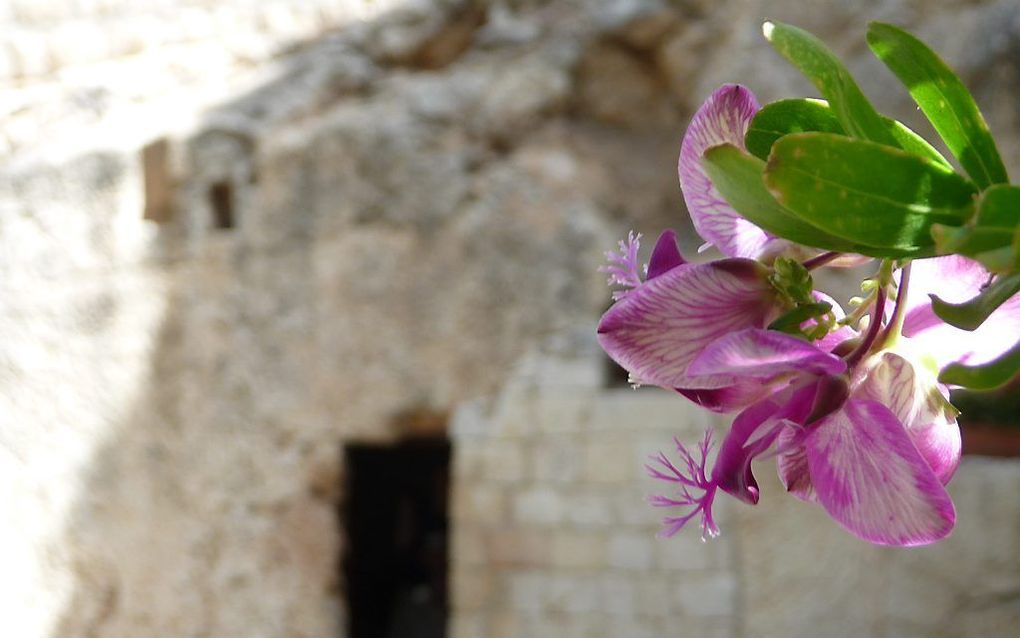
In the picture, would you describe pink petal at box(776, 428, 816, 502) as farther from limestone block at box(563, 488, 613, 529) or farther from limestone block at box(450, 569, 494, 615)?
limestone block at box(450, 569, 494, 615)

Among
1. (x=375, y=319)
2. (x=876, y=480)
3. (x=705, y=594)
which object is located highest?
(x=375, y=319)

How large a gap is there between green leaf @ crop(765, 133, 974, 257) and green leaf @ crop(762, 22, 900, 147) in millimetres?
30

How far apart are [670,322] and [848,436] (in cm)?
7

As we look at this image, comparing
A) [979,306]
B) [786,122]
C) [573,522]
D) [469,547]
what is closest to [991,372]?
[979,306]

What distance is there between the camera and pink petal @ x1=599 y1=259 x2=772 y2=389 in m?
0.40

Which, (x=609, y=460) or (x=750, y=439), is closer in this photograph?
(x=750, y=439)

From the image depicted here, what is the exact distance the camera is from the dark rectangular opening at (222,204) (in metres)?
3.72

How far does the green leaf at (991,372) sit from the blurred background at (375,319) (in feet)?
9.15

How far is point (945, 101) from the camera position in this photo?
40 centimetres

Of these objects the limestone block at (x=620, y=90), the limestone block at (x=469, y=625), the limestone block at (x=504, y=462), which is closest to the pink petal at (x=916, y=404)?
the limestone block at (x=504, y=462)

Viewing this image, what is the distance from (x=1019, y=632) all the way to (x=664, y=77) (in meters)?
1.98

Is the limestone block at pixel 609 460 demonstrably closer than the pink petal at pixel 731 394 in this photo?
No

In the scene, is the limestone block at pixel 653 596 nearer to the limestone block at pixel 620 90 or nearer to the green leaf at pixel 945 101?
the limestone block at pixel 620 90

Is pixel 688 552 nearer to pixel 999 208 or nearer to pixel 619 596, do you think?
pixel 619 596
